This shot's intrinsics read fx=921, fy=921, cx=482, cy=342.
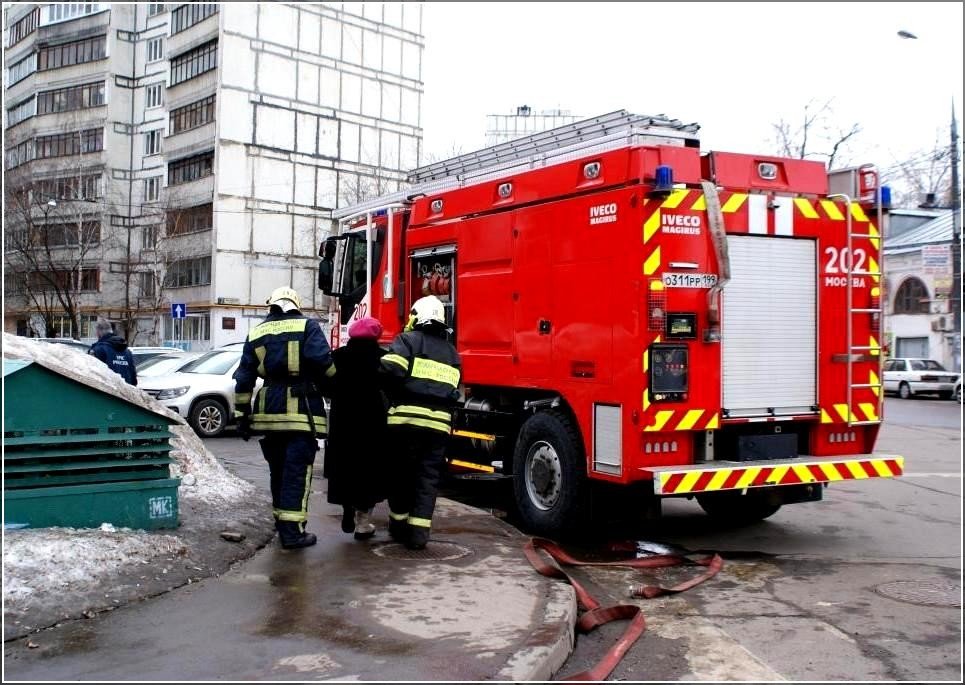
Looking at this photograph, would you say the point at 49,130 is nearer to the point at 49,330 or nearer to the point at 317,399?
the point at 49,330

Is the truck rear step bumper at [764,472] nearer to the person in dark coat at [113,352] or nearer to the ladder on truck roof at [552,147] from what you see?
the ladder on truck roof at [552,147]

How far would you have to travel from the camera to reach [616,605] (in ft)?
18.7

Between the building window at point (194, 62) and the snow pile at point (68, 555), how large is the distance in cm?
4493

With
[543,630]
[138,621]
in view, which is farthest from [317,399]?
[543,630]

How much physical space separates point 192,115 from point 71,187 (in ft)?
25.0

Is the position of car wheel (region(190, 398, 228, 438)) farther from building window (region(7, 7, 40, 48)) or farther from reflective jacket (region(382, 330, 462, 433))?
building window (region(7, 7, 40, 48))

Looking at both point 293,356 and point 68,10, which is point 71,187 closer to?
point 68,10

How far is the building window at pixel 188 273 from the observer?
4716 centimetres

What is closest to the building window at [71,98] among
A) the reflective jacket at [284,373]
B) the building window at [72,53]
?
the building window at [72,53]

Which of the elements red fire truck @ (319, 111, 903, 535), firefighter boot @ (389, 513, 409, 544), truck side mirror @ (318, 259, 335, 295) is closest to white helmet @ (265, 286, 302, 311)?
firefighter boot @ (389, 513, 409, 544)

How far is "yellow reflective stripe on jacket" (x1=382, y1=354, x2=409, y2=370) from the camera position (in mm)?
6746

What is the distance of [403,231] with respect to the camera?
10.1 m

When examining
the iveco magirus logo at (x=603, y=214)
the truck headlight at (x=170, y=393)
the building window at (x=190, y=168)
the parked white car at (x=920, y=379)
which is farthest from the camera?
the building window at (x=190, y=168)

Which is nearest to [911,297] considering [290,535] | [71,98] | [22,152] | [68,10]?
[290,535]
